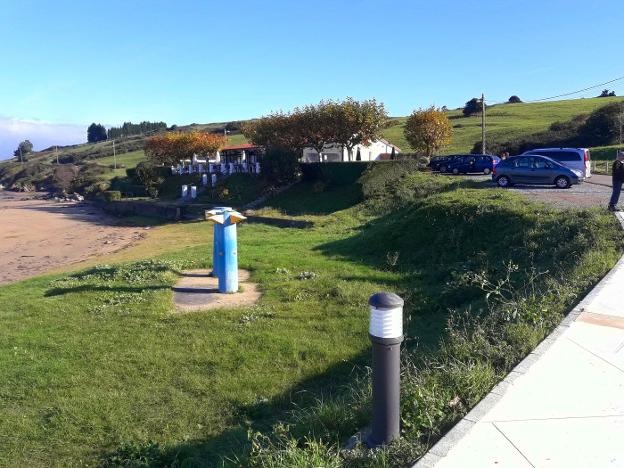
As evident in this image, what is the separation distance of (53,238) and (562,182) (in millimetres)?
26880

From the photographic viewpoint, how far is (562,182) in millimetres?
20500

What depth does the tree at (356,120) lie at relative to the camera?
39344 millimetres

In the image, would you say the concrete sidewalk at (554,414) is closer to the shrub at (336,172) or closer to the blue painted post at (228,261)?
the blue painted post at (228,261)

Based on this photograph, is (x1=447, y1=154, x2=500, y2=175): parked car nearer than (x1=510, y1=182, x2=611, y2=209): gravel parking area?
No

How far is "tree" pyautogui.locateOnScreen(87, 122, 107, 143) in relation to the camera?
17891cm

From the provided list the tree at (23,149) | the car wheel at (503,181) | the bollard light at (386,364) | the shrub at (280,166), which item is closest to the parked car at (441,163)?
the shrub at (280,166)

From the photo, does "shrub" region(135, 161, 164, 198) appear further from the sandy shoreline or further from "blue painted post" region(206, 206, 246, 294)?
"blue painted post" region(206, 206, 246, 294)

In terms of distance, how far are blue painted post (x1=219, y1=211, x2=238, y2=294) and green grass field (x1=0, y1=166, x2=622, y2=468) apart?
0.71 m

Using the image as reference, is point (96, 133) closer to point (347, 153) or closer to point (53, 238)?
point (347, 153)

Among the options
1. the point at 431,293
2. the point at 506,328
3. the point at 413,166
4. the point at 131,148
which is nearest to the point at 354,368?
the point at 506,328

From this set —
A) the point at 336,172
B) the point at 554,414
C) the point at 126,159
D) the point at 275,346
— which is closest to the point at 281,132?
the point at 336,172

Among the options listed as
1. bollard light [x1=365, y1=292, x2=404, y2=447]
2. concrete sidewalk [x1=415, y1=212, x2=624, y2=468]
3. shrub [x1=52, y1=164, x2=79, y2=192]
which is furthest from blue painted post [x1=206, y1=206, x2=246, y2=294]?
shrub [x1=52, y1=164, x2=79, y2=192]

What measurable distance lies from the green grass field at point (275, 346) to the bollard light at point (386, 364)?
0.19 meters

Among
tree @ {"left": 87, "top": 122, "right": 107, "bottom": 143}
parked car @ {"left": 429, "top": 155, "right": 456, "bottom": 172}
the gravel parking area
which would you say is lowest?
the gravel parking area
